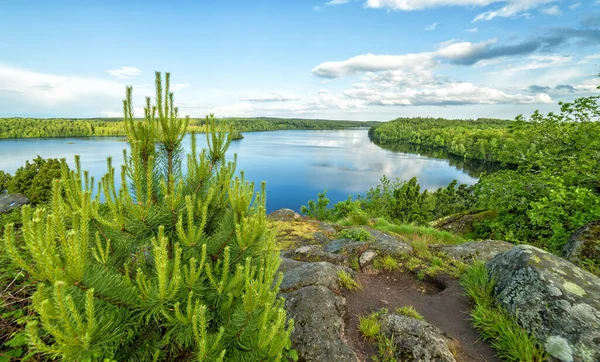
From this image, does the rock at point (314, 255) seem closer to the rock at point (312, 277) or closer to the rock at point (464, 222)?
the rock at point (312, 277)

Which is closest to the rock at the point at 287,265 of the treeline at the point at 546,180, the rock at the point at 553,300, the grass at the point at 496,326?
the grass at the point at 496,326

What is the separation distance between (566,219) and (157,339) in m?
13.0

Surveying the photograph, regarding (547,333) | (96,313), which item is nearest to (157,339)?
(96,313)

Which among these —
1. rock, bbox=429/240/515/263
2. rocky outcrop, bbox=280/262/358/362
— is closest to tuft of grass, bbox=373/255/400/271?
rocky outcrop, bbox=280/262/358/362

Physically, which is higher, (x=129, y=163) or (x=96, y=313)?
(x=129, y=163)

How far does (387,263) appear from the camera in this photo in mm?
6641

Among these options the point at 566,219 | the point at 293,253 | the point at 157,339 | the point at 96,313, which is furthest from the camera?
the point at 566,219

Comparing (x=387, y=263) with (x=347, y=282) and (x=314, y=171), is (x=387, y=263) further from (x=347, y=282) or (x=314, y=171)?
(x=314, y=171)

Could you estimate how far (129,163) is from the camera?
251cm

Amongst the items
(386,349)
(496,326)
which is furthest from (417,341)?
(496,326)

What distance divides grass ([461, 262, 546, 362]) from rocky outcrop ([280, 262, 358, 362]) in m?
2.31

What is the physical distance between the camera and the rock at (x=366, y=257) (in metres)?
6.82

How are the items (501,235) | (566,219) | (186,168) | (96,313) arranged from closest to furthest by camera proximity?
(96,313), (186,168), (566,219), (501,235)

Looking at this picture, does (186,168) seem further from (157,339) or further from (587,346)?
(587,346)
